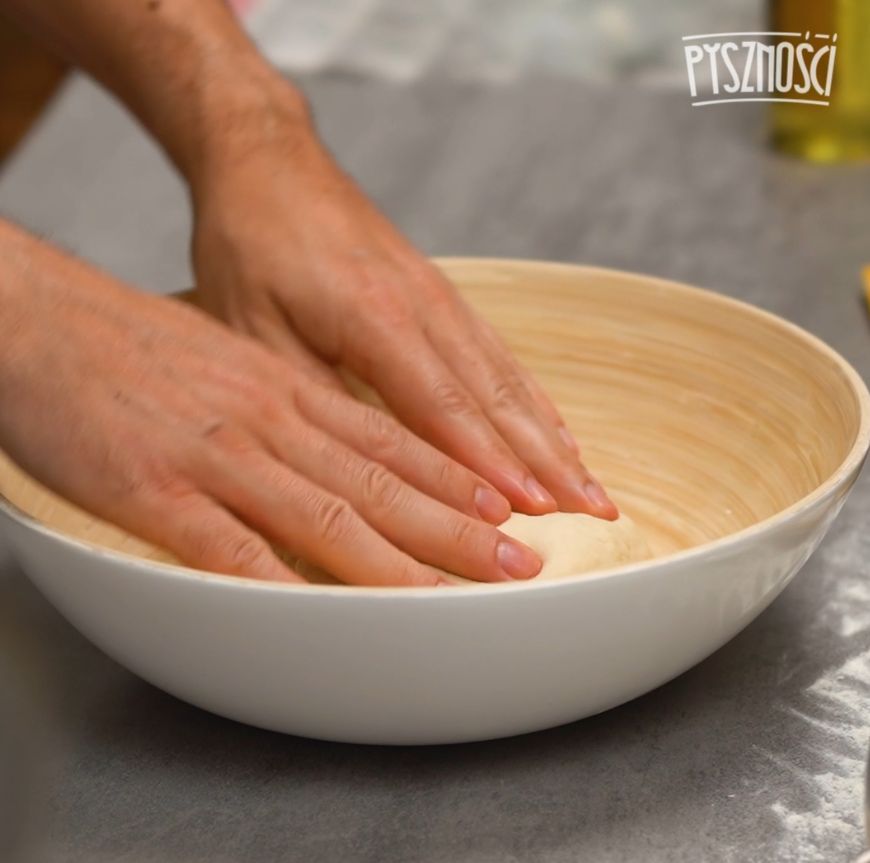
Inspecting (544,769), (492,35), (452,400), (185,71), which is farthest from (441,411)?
(492,35)

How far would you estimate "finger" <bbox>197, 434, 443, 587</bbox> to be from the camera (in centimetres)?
65

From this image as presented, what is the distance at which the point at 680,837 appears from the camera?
599 millimetres

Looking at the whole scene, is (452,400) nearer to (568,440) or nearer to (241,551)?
A: (568,440)

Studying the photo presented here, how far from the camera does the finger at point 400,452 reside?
72 centimetres

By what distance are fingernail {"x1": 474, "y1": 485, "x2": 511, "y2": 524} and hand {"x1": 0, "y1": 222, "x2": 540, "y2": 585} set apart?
0.11ft

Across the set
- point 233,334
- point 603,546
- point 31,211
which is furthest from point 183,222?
point 603,546

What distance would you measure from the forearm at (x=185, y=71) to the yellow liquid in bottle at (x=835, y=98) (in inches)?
22.9

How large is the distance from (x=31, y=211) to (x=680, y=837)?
994 mm

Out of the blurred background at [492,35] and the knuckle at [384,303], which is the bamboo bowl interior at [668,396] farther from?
the blurred background at [492,35]

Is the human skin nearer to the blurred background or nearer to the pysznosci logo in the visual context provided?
the pysznosci logo

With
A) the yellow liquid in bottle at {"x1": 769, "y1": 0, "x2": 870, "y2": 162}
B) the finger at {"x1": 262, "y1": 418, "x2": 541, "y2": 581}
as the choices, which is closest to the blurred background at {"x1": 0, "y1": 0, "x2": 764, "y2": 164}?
the yellow liquid in bottle at {"x1": 769, "y1": 0, "x2": 870, "y2": 162}

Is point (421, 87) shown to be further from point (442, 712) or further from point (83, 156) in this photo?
point (442, 712)

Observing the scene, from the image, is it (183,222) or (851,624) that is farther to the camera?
(183,222)

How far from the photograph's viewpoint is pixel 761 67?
1433mm
